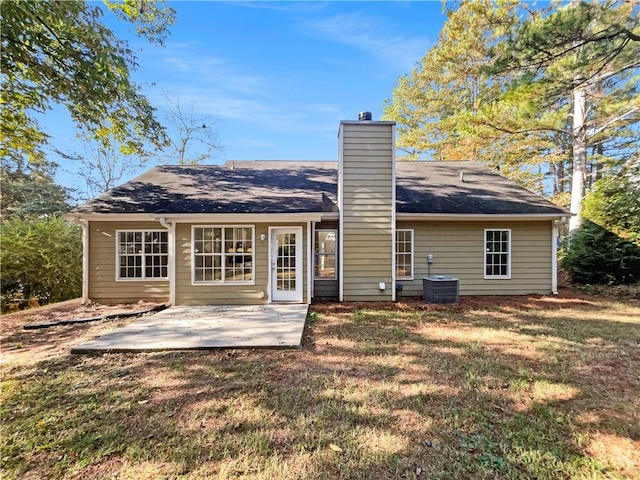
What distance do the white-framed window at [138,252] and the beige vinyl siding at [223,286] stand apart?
40.6 inches

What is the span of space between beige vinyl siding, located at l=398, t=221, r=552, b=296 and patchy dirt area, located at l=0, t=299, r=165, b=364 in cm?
752

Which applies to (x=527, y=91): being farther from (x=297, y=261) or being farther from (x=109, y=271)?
(x=109, y=271)

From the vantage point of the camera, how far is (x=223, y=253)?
26.6 feet

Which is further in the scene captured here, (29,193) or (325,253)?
(29,193)

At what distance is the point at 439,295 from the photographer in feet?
27.3

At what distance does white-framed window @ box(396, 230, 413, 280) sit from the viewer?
936 cm

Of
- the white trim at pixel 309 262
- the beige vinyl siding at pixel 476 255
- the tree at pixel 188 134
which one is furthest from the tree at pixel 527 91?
the tree at pixel 188 134

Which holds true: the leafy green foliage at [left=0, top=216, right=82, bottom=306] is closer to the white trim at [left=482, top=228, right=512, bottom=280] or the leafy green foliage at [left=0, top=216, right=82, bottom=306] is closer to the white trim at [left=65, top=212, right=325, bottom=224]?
the white trim at [left=65, top=212, right=325, bottom=224]

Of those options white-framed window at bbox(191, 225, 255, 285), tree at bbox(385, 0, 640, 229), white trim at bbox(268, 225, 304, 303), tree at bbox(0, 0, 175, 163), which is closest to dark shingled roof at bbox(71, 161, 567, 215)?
white trim at bbox(268, 225, 304, 303)

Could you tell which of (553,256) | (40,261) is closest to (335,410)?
(553,256)

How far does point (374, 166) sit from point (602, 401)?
21.0ft

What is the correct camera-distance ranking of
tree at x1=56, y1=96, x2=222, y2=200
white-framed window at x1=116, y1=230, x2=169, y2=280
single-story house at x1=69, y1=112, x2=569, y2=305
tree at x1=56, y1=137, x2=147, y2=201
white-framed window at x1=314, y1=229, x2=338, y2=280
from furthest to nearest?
tree at x1=56, y1=96, x2=222, y2=200 < tree at x1=56, y1=137, x2=147, y2=201 < white-framed window at x1=314, y1=229, x2=338, y2=280 < white-framed window at x1=116, y1=230, x2=169, y2=280 < single-story house at x1=69, y1=112, x2=569, y2=305

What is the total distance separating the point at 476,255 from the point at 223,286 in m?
7.42

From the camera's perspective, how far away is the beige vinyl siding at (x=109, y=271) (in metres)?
8.56
